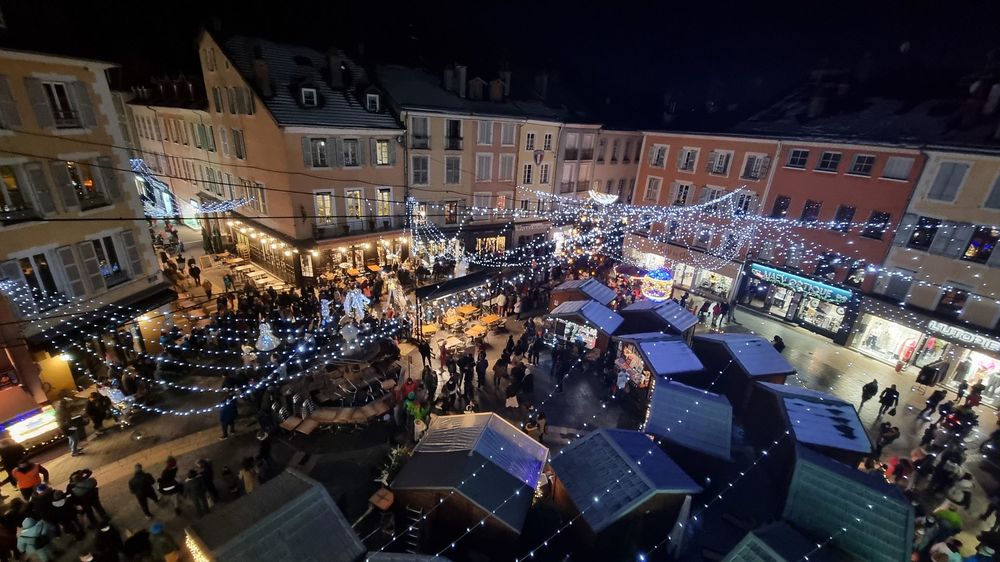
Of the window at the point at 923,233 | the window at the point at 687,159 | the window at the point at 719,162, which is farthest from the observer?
the window at the point at 687,159

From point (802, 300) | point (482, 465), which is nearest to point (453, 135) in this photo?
point (482, 465)

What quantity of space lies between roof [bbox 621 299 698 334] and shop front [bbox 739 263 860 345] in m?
8.85

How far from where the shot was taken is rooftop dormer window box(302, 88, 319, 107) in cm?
2052

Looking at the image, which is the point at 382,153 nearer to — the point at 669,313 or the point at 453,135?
the point at 453,135

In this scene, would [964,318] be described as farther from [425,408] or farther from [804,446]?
[425,408]

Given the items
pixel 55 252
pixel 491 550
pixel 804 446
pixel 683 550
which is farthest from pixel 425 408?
pixel 55 252

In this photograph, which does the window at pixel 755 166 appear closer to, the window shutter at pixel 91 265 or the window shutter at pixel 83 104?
the window shutter at pixel 83 104

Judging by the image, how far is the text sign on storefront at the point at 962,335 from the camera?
16.2 meters

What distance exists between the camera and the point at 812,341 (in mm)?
21359

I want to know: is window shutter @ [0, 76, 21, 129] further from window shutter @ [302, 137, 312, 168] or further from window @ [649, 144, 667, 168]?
window @ [649, 144, 667, 168]

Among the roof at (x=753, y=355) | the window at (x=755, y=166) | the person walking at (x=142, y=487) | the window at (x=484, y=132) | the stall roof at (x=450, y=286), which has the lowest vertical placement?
the person walking at (x=142, y=487)

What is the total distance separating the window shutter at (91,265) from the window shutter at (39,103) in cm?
345

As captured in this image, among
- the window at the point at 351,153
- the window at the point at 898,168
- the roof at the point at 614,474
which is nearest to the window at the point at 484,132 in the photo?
the window at the point at 351,153

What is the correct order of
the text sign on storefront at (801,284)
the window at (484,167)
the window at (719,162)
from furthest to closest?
the window at (484,167), the window at (719,162), the text sign on storefront at (801,284)
